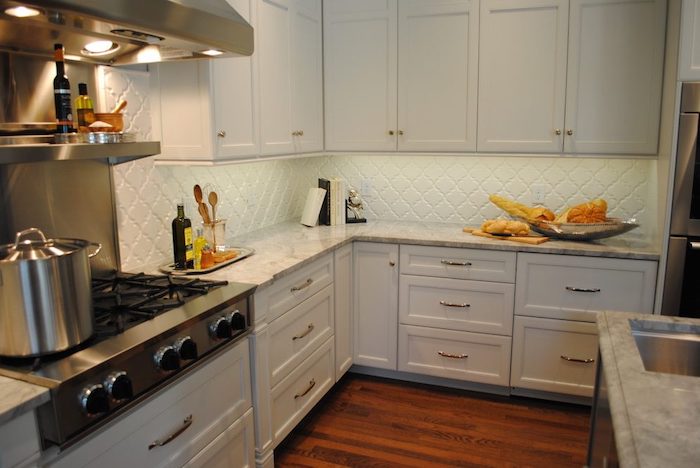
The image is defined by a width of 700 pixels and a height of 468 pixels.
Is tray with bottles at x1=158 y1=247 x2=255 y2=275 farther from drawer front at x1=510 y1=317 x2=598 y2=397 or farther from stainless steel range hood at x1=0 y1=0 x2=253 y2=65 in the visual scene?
drawer front at x1=510 y1=317 x2=598 y2=397

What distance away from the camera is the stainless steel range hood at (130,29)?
57.0 inches

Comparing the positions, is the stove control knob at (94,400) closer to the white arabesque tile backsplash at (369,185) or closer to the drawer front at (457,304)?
the white arabesque tile backsplash at (369,185)

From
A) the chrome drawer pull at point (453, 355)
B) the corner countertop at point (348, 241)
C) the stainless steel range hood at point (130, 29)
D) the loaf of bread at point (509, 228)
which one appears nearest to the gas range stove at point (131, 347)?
the corner countertop at point (348, 241)

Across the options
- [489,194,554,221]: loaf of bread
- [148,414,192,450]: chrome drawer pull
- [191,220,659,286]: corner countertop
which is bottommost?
[148,414,192,450]: chrome drawer pull

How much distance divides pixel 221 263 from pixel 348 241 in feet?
3.09

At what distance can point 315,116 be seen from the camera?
342 cm

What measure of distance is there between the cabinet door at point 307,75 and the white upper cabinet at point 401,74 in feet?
0.28

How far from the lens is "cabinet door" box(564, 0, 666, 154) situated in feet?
9.52

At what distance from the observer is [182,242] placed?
2387mm

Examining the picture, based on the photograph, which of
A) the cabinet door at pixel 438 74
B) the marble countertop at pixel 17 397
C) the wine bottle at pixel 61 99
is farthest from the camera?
the cabinet door at pixel 438 74

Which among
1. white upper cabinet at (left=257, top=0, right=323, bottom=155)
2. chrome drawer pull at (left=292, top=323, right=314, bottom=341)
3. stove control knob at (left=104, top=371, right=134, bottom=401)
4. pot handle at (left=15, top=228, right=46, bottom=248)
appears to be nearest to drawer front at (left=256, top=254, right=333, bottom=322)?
chrome drawer pull at (left=292, top=323, right=314, bottom=341)

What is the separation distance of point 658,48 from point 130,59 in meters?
2.54

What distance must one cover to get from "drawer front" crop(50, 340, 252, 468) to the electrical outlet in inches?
83.7

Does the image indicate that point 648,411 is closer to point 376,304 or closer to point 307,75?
point 376,304
